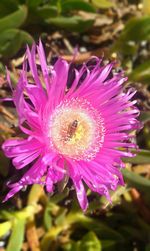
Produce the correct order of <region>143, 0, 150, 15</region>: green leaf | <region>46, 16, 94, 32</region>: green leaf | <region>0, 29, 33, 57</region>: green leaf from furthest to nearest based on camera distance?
<region>143, 0, 150, 15</region>: green leaf < <region>46, 16, 94, 32</region>: green leaf < <region>0, 29, 33, 57</region>: green leaf

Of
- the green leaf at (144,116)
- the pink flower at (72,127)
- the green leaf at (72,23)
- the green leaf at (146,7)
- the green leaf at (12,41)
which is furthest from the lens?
the green leaf at (146,7)

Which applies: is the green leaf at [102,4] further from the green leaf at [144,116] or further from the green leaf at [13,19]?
the green leaf at [144,116]

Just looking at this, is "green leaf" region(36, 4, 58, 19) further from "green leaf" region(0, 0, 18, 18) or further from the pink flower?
the pink flower

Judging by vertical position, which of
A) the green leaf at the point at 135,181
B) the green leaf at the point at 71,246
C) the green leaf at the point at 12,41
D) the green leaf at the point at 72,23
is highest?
the green leaf at the point at 72,23

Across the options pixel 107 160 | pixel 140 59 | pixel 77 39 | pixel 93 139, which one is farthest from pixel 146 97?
pixel 107 160

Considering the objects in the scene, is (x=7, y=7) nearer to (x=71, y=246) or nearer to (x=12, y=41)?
(x=12, y=41)

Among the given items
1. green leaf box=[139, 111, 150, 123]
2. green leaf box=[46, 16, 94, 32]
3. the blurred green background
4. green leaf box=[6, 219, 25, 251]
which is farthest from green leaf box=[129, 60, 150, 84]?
green leaf box=[6, 219, 25, 251]

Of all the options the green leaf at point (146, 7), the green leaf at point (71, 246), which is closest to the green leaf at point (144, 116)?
the green leaf at point (71, 246)
